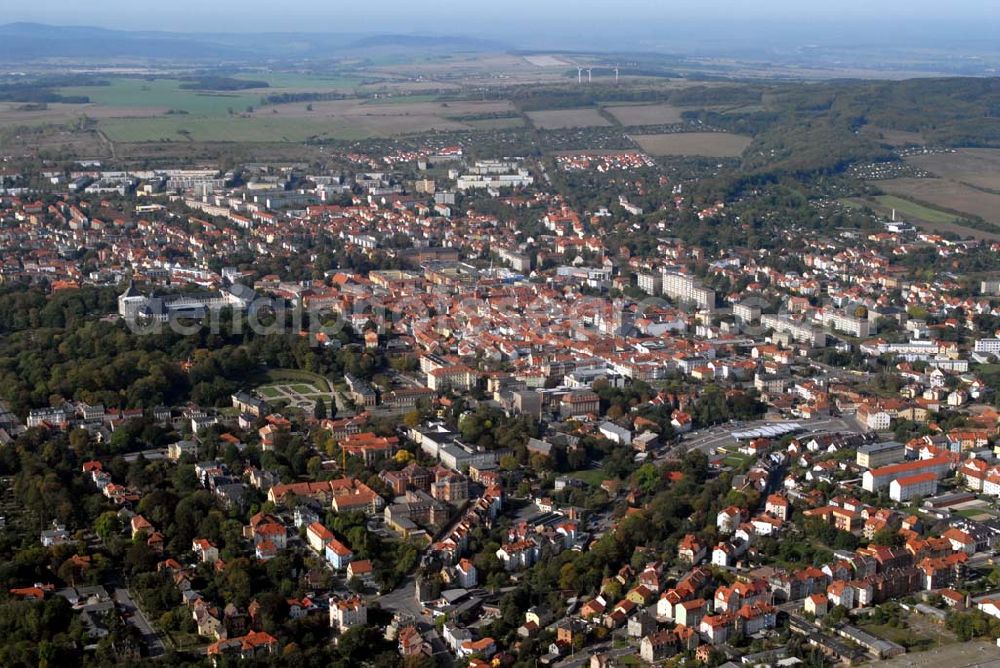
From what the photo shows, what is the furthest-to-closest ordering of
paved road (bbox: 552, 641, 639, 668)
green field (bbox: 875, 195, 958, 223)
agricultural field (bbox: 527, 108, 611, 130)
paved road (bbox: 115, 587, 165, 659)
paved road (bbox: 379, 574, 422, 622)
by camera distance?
agricultural field (bbox: 527, 108, 611, 130), green field (bbox: 875, 195, 958, 223), paved road (bbox: 379, 574, 422, 622), paved road (bbox: 115, 587, 165, 659), paved road (bbox: 552, 641, 639, 668)

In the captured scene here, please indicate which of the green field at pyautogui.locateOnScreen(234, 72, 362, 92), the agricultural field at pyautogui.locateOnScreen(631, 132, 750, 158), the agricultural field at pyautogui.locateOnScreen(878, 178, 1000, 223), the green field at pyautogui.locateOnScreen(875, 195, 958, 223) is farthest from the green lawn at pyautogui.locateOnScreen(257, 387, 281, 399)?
the green field at pyautogui.locateOnScreen(234, 72, 362, 92)

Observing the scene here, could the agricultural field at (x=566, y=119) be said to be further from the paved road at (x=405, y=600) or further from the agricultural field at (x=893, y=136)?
the paved road at (x=405, y=600)

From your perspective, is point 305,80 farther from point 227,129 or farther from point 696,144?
point 696,144

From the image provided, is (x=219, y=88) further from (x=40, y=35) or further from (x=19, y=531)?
(x=40, y=35)

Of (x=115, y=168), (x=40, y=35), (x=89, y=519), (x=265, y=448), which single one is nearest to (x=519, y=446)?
(x=265, y=448)

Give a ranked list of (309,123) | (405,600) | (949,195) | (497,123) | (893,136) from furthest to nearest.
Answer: (497,123) → (309,123) → (893,136) → (949,195) → (405,600)

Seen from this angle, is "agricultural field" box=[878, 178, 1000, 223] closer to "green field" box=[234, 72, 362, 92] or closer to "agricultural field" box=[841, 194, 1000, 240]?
"agricultural field" box=[841, 194, 1000, 240]

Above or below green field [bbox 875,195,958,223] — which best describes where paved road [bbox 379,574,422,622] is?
above

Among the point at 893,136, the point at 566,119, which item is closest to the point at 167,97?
the point at 566,119
